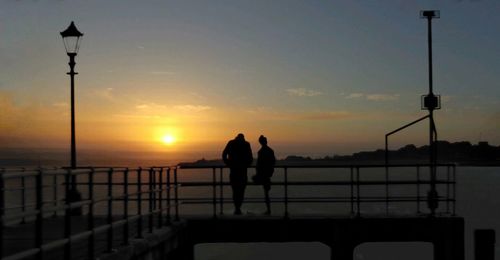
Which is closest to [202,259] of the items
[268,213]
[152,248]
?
[268,213]

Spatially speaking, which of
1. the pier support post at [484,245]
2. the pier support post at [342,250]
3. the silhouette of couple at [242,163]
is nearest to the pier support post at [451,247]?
the pier support post at [484,245]

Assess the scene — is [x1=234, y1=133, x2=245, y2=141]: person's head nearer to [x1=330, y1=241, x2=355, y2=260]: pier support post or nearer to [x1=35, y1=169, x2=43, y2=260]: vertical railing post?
[x1=330, y1=241, x2=355, y2=260]: pier support post

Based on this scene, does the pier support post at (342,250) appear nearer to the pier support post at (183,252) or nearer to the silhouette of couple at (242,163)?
the silhouette of couple at (242,163)

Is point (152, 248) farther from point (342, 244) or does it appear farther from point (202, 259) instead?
point (202, 259)

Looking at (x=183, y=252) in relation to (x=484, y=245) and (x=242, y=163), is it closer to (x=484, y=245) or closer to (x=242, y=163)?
(x=242, y=163)

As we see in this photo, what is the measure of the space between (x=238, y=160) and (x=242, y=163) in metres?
0.12

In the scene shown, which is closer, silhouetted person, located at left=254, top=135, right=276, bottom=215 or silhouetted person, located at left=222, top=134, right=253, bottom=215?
silhouetted person, located at left=222, top=134, right=253, bottom=215

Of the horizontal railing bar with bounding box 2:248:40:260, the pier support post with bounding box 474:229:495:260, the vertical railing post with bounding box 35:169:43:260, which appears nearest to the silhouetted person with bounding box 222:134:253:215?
the pier support post with bounding box 474:229:495:260

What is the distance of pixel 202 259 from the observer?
3775 inches

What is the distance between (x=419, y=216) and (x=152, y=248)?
25.1ft

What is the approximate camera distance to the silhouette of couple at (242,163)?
59.5ft

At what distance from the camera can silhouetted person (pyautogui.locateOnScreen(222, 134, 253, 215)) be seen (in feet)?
59.5

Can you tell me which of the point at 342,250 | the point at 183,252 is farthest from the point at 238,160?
the point at 342,250

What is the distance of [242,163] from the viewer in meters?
18.2
